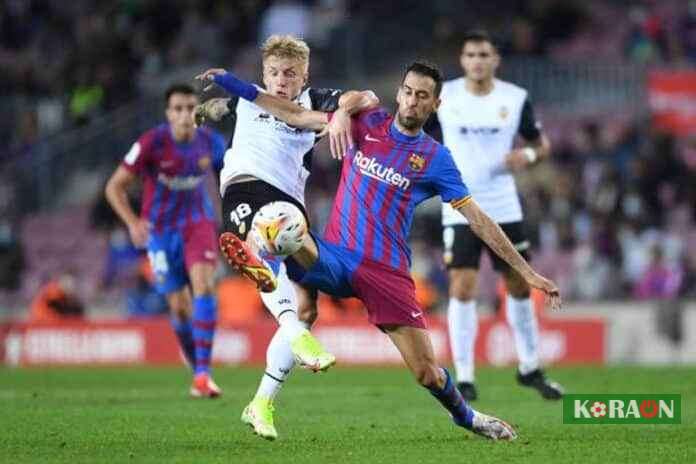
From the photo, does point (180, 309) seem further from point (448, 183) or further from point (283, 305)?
point (448, 183)

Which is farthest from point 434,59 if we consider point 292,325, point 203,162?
point 292,325

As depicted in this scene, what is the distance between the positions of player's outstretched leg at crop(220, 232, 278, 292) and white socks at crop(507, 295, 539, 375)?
174 inches

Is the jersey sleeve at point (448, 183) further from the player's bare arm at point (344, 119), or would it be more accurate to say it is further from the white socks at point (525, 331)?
the white socks at point (525, 331)

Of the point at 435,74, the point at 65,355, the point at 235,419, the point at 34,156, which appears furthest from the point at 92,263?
the point at 435,74

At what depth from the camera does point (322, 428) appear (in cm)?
1093

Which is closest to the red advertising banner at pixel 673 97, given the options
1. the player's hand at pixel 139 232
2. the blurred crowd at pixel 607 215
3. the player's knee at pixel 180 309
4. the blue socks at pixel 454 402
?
the blurred crowd at pixel 607 215

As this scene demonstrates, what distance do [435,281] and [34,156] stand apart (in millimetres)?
7412

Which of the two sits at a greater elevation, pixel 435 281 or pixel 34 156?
pixel 34 156

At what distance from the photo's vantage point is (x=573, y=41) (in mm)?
29000

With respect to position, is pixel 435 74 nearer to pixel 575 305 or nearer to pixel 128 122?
pixel 575 305

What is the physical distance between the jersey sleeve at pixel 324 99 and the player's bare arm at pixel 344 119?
36cm

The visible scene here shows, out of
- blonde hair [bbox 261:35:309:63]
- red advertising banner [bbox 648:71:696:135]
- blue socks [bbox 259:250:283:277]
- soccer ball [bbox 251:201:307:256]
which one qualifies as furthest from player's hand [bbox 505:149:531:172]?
red advertising banner [bbox 648:71:696:135]

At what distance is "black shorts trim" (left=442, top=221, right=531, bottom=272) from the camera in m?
13.5

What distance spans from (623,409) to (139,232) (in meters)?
4.70
